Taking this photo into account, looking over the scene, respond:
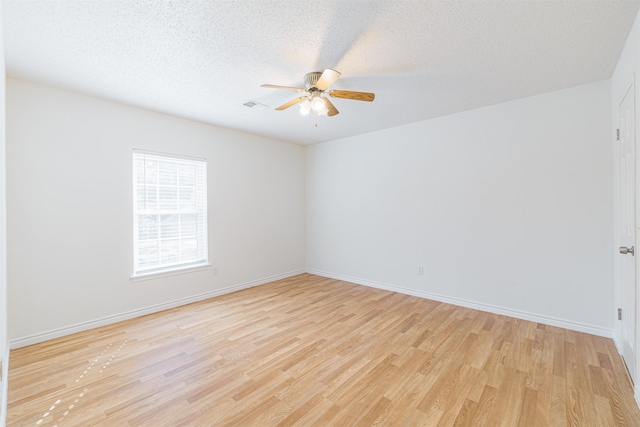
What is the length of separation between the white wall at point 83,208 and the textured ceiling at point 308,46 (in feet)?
1.14

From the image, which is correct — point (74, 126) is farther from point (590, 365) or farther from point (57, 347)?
point (590, 365)

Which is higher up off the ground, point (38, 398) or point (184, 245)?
point (184, 245)

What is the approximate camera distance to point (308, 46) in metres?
2.13

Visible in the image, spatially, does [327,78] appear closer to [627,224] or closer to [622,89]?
[622,89]

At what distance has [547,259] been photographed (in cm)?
306

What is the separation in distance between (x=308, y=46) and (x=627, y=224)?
300cm

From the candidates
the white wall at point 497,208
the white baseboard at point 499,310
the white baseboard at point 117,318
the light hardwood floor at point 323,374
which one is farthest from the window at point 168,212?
the white baseboard at point 499,310

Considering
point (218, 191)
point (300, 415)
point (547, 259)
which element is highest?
point (218, 191)

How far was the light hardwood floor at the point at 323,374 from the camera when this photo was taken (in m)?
1.75

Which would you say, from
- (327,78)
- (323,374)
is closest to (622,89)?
(327,78)

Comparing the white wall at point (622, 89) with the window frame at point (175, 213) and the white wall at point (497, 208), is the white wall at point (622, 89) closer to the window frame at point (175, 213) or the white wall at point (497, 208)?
the white wall at point (497, 208)

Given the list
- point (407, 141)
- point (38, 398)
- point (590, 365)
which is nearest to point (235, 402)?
point (38, 398)

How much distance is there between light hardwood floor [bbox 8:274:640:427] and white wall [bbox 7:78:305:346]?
34 centimetres

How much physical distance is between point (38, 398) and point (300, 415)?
6.09ft
